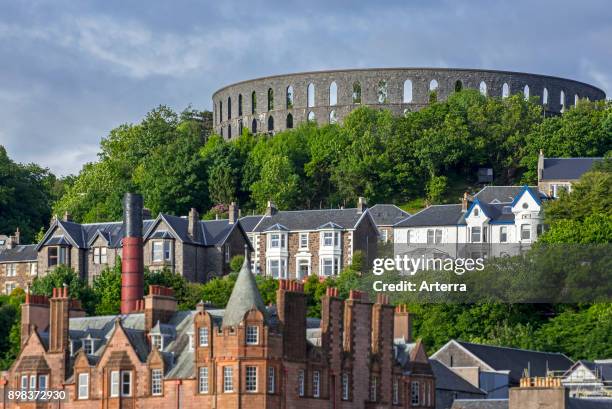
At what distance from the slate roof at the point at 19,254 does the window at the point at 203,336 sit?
195ft

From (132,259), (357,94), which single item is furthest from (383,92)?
(132,259)

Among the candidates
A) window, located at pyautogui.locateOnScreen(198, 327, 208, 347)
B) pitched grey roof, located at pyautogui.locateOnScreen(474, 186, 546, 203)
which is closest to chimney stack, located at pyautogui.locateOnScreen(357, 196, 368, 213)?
pitched grey roof, located at pyautogui.locateOnScreen(474, 186, 546, 203)

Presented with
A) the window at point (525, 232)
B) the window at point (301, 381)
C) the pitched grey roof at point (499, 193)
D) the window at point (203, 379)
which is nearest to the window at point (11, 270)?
the pitched grey roof at point (499, 193)

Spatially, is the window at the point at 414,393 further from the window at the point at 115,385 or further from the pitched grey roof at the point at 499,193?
the pitched grey roof at the point at 499,193

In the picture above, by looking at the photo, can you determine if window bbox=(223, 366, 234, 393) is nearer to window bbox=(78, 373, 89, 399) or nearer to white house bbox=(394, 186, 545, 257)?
window bbox=(78, 373, 89, 399)

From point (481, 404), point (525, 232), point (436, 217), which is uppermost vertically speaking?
point (436, 217)

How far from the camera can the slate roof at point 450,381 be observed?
9088cm

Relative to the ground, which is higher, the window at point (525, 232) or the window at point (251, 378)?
the window at point (525, 232)

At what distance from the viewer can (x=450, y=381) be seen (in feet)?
301

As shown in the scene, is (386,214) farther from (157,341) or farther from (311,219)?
(157,341)

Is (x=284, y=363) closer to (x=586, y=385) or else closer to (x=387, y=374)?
(x=387, y=374)

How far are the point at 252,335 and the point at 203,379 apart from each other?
7.94 feet

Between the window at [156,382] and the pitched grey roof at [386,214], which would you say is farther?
the pitched grey roof at [386,214]

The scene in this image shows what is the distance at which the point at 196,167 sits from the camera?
494ft
